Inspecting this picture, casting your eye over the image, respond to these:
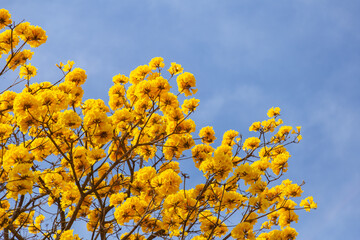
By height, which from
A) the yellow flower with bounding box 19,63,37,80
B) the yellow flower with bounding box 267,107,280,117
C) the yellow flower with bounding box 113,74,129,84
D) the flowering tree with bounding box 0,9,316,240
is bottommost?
the flowering tree with bounding box 0,9,316,240

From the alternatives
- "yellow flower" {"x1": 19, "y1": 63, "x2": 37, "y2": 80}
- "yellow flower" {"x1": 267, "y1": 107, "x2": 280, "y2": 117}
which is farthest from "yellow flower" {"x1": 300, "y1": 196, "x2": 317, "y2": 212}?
"yellow flower" {"x1": 19, "y1": 63, "x2": 37, "y2": 80}

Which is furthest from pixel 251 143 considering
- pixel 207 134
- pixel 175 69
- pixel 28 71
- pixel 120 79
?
pixel 28 71

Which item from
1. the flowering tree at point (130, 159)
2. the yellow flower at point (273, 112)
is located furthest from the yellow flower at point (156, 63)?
the yellow flower at point (273, 112)

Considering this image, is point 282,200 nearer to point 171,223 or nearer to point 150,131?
point 171,223

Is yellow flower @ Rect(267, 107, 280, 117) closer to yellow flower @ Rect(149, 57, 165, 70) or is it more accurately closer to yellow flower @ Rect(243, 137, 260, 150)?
yellow flower @ Rect(243, 137, 260, 150)

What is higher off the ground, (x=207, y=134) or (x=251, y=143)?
(x=251, y=143)

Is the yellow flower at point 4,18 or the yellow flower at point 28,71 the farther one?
the yellow flower at point 28,71

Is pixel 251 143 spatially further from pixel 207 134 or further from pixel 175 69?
pixel 175 69

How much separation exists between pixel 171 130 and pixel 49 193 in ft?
6.62

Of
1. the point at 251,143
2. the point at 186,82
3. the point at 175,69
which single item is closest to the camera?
the point at 186,82

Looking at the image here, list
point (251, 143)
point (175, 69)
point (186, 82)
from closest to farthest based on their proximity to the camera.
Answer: point (186, 82) → point (175, 69) → point (251, 143)

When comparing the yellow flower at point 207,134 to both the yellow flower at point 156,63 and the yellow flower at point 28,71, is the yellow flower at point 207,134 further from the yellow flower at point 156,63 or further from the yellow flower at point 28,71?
the yellow flower at point 28,71

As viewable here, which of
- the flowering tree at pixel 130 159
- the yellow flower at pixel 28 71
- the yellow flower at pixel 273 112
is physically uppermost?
the yellow flower at pixel 273 112

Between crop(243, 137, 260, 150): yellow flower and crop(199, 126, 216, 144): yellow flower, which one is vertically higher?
crop(243, 137, 260, 150): yellow flower
